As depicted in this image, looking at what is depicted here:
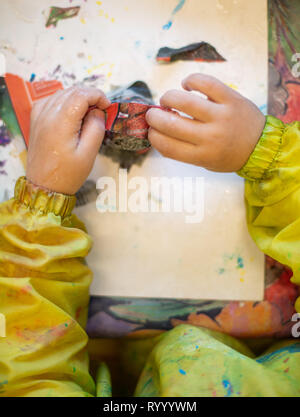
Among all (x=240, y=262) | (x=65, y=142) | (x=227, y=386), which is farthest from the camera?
(x=240, y=262)

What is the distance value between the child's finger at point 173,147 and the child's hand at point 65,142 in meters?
0.11

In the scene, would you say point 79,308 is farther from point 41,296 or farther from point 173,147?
point 173,147

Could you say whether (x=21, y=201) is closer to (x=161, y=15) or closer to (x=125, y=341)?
(x=125, y=341)

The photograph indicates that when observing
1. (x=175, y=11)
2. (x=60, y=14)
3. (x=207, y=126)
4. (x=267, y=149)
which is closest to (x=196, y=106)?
(x=207, y=126)

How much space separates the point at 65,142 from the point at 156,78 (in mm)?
274

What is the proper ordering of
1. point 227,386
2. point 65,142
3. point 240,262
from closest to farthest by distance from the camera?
point 227,386 → point 65,142 → point 240,262

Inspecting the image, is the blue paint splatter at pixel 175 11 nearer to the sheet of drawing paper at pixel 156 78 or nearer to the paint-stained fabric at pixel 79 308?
the sheet of drawing paper at pixel 156 78

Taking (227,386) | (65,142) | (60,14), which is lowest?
(227,386)

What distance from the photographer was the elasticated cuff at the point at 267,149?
0.62 m

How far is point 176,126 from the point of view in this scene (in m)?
0.59

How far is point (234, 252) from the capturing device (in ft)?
2.42

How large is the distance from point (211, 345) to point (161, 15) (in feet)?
2.28
